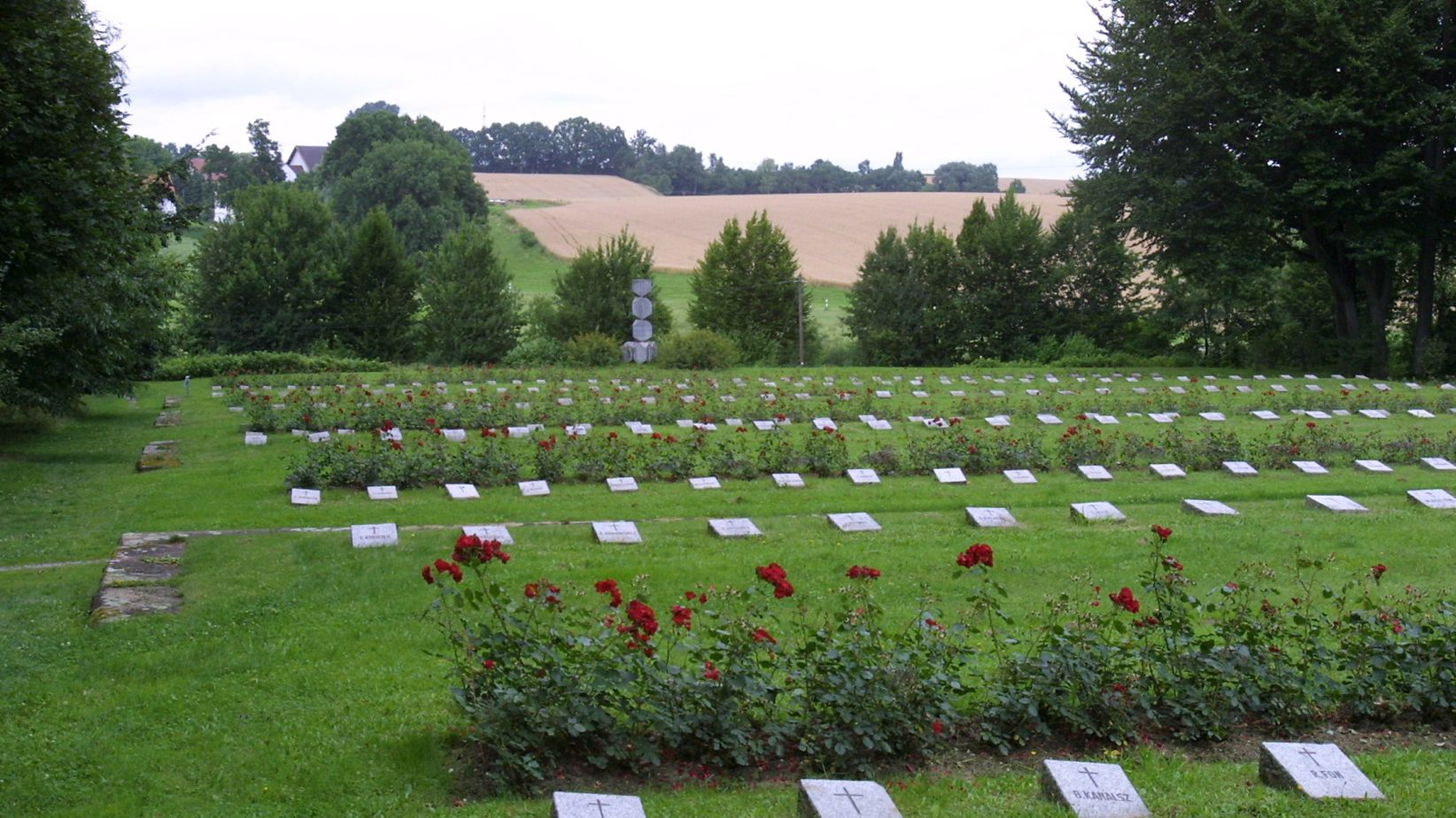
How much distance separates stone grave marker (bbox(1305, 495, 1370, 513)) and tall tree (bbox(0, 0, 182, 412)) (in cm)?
1090

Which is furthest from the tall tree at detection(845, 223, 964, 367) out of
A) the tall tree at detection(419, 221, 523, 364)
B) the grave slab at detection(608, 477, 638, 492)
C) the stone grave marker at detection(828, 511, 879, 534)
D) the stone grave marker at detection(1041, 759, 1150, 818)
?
the stone grave marker at detection(1041, 759, 1150, 818)

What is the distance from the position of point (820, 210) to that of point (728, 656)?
203 ft

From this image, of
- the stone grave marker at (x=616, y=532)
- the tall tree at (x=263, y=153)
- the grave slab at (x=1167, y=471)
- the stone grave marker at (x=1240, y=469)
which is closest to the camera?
the stone grave marker at (x=616, y=532)

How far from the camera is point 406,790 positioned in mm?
4324

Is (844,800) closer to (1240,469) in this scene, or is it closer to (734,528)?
(734,528)

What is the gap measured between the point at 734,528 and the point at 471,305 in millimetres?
23764

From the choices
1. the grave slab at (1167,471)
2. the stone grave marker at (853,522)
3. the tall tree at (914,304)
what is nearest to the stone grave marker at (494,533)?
the stone grave marker at (853,522)

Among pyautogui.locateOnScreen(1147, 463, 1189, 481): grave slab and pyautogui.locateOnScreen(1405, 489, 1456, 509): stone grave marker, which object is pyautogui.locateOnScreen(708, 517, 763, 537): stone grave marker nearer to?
pyautogui.locateOnScreen(1147, 463, 1189, 481): grave slab

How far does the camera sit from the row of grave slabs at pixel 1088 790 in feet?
12.8

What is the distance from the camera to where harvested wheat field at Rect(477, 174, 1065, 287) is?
5166cm

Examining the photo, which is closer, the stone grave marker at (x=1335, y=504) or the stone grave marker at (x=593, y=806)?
the stone grave marker at (x=593, y=806)

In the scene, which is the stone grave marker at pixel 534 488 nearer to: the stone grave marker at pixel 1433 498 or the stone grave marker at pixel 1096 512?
the stone grave marker at pixel 1096 512

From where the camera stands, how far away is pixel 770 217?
6256 cm

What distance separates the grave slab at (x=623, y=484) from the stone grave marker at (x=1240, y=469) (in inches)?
233
